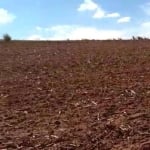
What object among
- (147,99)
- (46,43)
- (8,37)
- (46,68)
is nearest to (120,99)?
(147,99)

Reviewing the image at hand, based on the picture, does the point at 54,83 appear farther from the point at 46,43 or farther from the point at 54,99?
the point at 46,43

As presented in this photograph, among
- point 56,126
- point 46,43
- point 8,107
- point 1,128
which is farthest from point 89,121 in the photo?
point 46,43

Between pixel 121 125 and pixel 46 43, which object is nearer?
pixel 121 125

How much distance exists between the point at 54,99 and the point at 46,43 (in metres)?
8.90

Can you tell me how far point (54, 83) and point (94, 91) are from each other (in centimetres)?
114

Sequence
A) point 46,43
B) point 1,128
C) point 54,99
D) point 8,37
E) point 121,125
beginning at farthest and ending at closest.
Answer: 1. point 8,37
2. point 46,43
3. point 54,99
4. point 1,128
5. point 121,125

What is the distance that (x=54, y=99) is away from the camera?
7.56m

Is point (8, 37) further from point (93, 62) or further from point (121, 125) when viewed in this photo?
point (121, 125)

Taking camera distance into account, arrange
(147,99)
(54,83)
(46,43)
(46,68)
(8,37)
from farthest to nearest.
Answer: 1. (8,37)
2. (46,43)
3. (46,68)
4. (54,83)
5. (147,99)

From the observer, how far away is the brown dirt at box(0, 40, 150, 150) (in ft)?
18.5

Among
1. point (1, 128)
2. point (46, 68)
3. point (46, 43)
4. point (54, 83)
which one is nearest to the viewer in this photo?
point (1, 128)

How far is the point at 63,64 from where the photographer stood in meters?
11.1

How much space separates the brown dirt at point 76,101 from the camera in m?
5.62

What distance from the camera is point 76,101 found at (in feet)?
24.1
